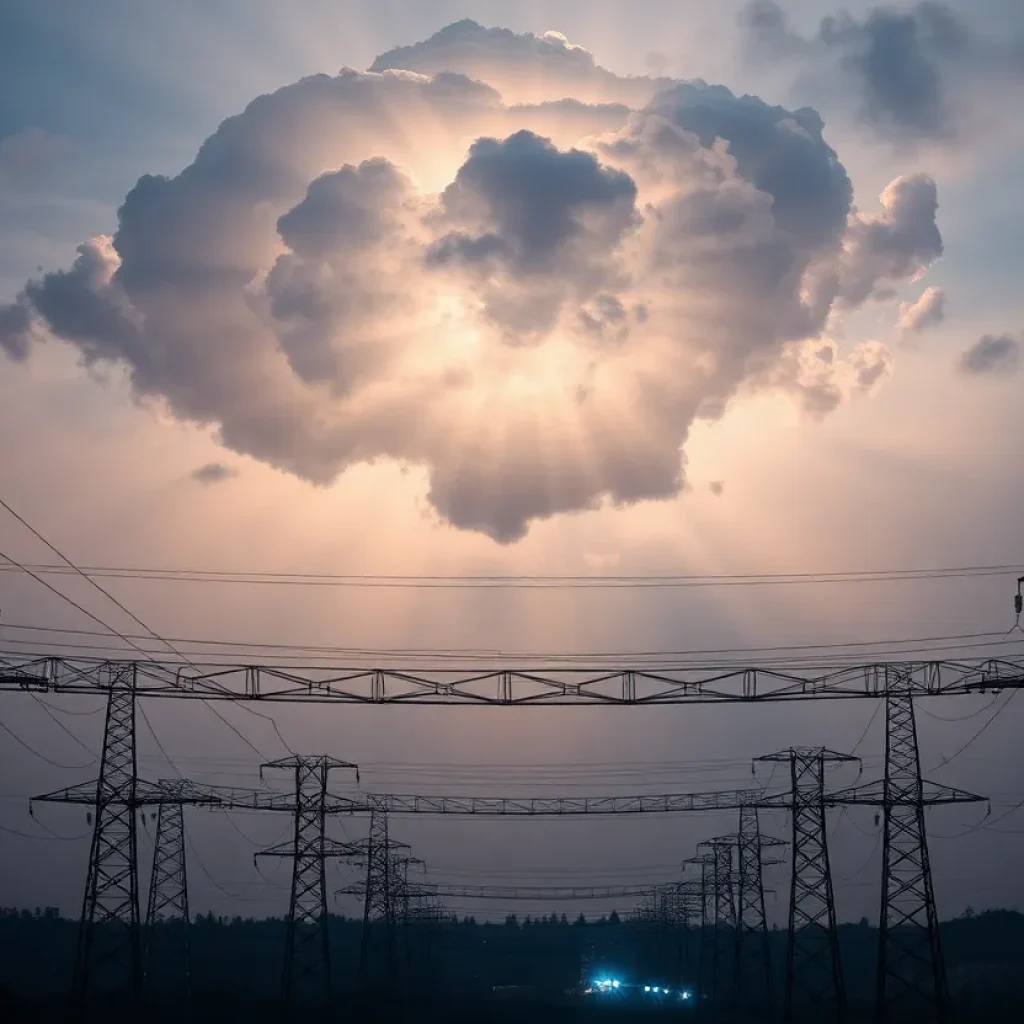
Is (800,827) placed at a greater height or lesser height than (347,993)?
greater

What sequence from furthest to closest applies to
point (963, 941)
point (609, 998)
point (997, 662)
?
point (963, 941) < point (609, 998) < point (997, 662)

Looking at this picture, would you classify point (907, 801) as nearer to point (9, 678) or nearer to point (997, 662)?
point (997, 662)

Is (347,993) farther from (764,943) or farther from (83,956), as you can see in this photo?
(83,956)

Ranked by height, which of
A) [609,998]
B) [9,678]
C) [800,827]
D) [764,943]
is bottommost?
[609,998]

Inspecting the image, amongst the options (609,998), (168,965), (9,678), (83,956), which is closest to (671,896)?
(609,998)

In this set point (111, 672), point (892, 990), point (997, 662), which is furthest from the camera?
point (892, 990)

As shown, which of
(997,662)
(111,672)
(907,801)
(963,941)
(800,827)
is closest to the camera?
(997,662)

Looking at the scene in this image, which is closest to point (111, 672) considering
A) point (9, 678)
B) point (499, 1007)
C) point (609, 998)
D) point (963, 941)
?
point (9, 678)

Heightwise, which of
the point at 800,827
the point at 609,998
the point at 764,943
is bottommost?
the point at 609,998

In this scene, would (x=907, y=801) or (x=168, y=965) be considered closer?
(x=907, y=801)
